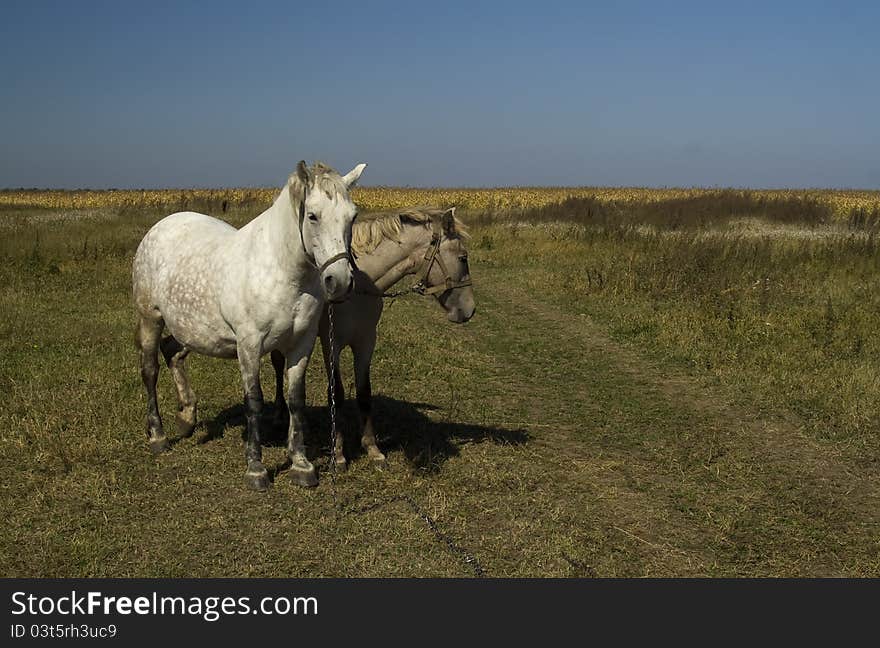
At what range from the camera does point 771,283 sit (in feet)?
44.9

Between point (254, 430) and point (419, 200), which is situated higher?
point (419, 200)

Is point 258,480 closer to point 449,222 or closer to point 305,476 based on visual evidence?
point 305,476

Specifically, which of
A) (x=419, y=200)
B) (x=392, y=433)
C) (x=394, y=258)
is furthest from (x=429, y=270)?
(x=419, y=200)

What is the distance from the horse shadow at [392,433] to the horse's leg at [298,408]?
40 centimetres

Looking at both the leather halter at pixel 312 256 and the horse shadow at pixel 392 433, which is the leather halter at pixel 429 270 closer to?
the leather halter at pixel 312 256

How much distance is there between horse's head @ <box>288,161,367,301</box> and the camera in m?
4.62

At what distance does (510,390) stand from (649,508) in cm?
340

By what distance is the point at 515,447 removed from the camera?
6.79 meters

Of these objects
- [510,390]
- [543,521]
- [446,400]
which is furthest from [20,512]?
[510,390]

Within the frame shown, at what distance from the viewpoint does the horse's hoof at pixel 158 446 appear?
6.45 m

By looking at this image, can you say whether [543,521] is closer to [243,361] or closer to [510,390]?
[243,361]

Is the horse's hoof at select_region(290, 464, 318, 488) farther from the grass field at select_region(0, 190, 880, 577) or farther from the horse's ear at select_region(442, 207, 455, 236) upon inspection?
the horse's ear at select_region(442, 207, 455, 236)

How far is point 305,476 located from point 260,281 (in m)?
1.57

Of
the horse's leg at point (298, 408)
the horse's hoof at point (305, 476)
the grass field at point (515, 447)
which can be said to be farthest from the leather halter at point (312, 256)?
the grass field at point (515, 447)
